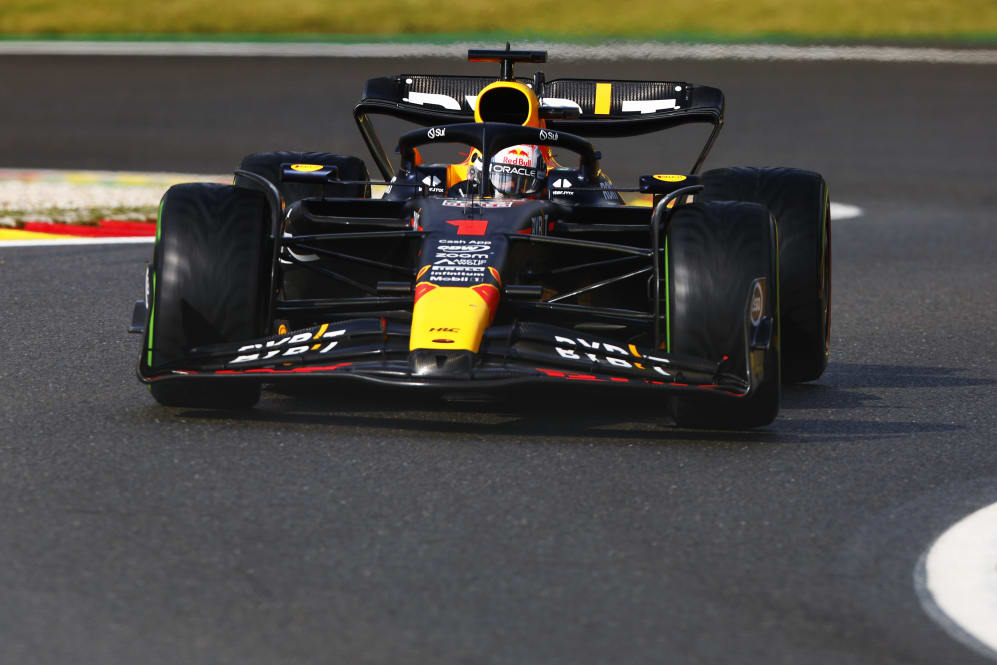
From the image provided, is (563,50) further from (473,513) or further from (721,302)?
(473,513)

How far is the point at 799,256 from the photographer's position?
6887mm

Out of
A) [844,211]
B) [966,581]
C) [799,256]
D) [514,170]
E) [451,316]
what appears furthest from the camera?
[844,211]

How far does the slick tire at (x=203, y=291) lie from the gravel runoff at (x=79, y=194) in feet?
19.1

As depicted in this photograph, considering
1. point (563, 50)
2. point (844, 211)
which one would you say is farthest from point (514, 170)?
point (563, 50)

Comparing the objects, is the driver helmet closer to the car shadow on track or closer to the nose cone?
the nose cone

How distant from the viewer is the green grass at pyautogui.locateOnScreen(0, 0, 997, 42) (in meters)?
25.4

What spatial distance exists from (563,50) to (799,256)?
577 inches

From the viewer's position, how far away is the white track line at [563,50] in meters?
22.2

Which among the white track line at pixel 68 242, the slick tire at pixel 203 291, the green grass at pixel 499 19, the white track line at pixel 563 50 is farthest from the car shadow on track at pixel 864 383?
the green grass at pixel 499 19

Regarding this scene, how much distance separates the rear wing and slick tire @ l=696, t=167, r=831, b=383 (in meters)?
0.93

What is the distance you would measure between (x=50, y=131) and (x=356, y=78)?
476 centimetres

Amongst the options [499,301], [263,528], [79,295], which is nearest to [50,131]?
[79,295]

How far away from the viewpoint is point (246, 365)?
5625 millimetres

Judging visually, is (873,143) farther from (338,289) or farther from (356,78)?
Result: (338,289)
